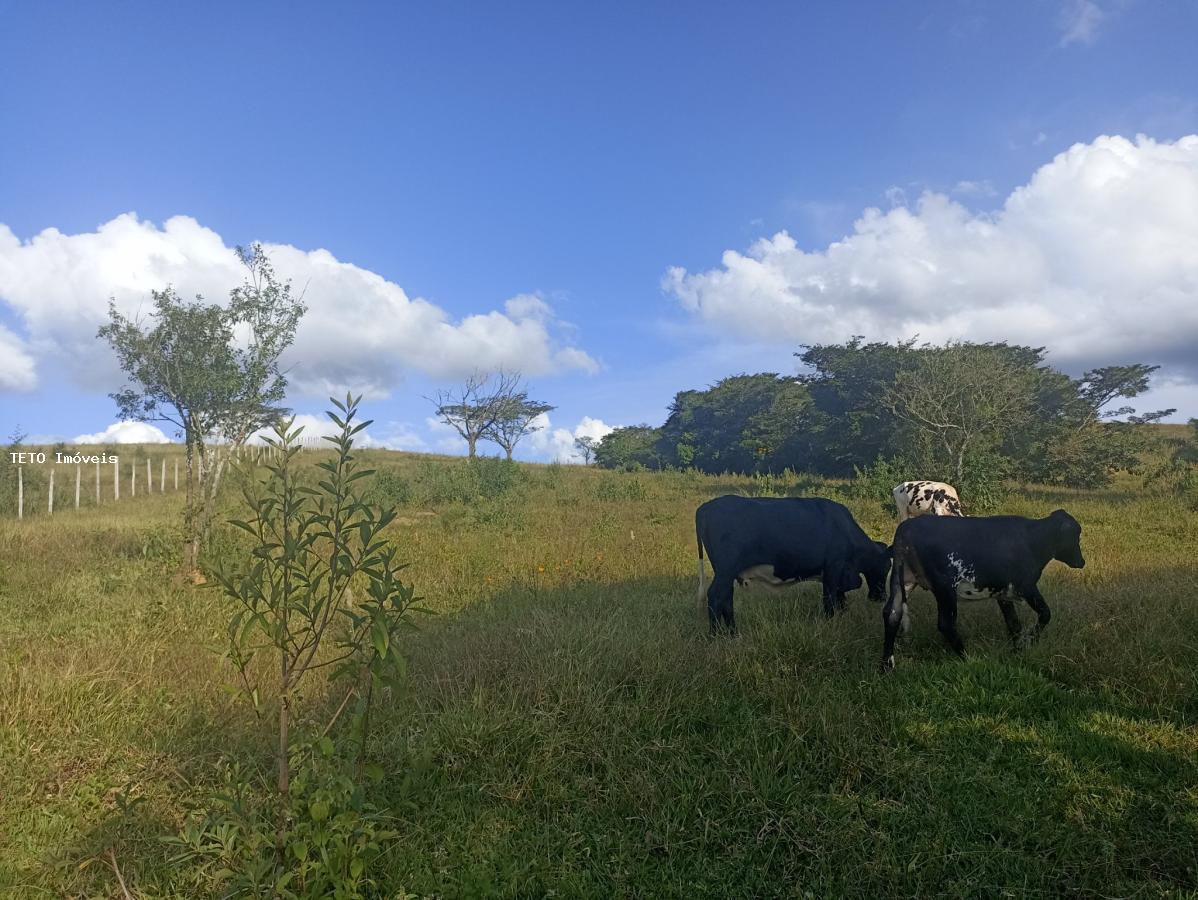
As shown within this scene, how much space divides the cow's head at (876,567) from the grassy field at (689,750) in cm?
23

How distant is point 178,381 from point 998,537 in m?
13.1

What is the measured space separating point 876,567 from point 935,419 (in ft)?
49.7

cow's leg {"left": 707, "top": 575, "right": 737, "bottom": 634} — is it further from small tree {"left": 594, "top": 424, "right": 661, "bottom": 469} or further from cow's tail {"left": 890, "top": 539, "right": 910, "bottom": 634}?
small tree {"left": 594, "top": 424, "right": 661, "bottom": 469}

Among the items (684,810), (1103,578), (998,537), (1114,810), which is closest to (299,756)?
(684,810)

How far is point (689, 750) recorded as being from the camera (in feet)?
14.3

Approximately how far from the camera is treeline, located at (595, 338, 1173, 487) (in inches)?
767

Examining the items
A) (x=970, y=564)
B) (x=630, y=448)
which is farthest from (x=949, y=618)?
(x=630, y=448)

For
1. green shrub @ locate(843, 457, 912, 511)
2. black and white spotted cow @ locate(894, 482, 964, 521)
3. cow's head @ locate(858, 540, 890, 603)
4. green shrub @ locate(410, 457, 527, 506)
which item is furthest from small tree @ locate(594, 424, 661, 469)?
cow's head @ locate(858, 540, 890, 603)

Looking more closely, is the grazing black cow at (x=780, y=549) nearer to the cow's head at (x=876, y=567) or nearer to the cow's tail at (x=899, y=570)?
the cow's head at (x=876, y=567)

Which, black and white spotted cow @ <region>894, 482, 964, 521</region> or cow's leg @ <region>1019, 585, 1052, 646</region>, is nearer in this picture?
cow's leg @ <region>1019, 585, 1052, 646</region>

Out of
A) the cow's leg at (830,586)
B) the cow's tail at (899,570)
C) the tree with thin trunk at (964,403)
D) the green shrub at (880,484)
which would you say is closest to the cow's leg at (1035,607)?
the cow's tail at (899,570)

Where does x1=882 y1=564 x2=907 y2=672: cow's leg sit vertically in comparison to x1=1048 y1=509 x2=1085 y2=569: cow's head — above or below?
below

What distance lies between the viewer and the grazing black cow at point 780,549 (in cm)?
659

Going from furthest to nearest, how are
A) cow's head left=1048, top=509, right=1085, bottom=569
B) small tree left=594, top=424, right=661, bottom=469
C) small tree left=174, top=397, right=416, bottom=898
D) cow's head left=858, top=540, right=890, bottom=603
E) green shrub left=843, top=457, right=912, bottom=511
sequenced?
small tree left=594, top=424, right=661, bottom=469
green shrub left=843, top=457, right=912, bottom=511
cow's head left=858, top=540, right=890, bottom=603
cow's head left=1048, top=509, right=1085, bottom=569
small tree left=174, top=397, right=416, bottom=898
